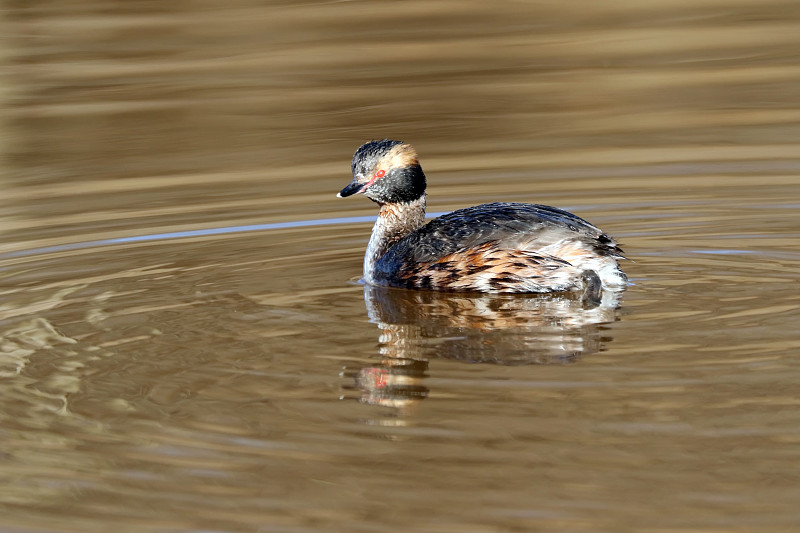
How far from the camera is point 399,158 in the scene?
28.5ft

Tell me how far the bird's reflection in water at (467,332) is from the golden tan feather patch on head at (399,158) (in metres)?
0.90

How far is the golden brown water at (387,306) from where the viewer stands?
16.3 feet

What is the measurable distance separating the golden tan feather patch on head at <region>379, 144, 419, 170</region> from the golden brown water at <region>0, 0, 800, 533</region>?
0.68 metres

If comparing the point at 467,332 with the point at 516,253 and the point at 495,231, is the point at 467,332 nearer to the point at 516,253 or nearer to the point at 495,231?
the point at 516,253

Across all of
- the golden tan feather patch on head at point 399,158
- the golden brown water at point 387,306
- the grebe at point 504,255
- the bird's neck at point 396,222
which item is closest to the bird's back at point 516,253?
the grebe at point 504,255

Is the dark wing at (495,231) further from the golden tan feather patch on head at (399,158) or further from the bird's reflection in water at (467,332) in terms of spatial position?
the golden tan feather patch on head at (399,158)

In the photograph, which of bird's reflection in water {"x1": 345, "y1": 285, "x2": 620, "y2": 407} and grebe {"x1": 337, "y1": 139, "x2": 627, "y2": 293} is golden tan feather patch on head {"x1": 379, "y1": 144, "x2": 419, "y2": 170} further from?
bird's reflection in water {"x1": 345, "y1": 285, "x2": 620, "y2": 407}

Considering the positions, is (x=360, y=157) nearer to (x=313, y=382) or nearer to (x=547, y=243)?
(x=547, y=243)

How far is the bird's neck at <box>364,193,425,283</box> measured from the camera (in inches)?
341

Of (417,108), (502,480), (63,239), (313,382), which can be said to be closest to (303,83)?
(417,108)

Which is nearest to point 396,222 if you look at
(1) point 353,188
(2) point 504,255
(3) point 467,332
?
(1) point 353,188

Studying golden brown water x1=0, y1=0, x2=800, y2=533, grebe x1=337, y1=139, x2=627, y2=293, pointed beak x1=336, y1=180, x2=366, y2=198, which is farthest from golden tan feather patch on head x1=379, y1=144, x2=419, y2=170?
golden brown water x1=0, y1=0, x2=800, y2=533

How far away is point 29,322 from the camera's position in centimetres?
744

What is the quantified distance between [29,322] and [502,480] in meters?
3.40
